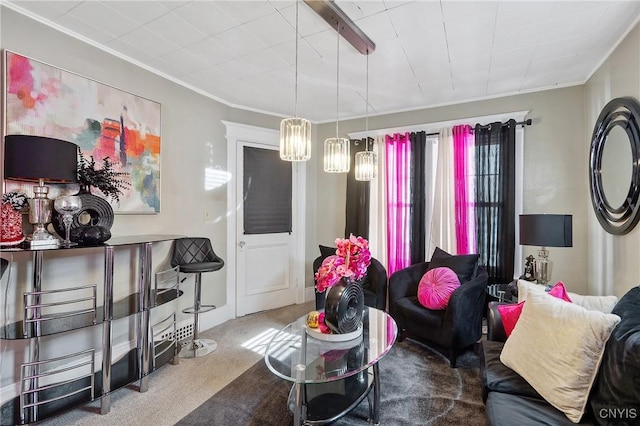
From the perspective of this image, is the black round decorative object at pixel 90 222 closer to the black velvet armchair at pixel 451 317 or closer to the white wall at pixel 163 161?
the white wall at pixel 163 161

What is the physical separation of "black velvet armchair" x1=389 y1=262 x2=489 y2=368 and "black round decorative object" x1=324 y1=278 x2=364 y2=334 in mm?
996

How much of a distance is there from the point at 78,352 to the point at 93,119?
176 cm

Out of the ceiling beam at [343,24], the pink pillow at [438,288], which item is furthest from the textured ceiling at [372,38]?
the pink pillow at [438,288]

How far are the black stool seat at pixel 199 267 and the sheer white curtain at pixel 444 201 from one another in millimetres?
2511

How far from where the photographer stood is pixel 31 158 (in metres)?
1.76

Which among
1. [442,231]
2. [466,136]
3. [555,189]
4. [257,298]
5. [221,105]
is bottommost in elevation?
[257,298]

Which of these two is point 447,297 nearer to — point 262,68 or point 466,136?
point 466,136

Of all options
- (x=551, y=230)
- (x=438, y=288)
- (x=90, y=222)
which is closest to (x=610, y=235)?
(x=551, y=230)

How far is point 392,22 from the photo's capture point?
2.09 meters

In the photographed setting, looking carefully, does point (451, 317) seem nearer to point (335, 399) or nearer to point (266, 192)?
point (335, 399)

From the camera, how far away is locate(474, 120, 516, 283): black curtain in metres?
3.21

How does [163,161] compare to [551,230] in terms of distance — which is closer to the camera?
[551,230]

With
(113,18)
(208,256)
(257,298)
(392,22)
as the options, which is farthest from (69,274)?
(392,22)

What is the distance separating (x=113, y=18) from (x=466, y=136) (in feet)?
11.3
